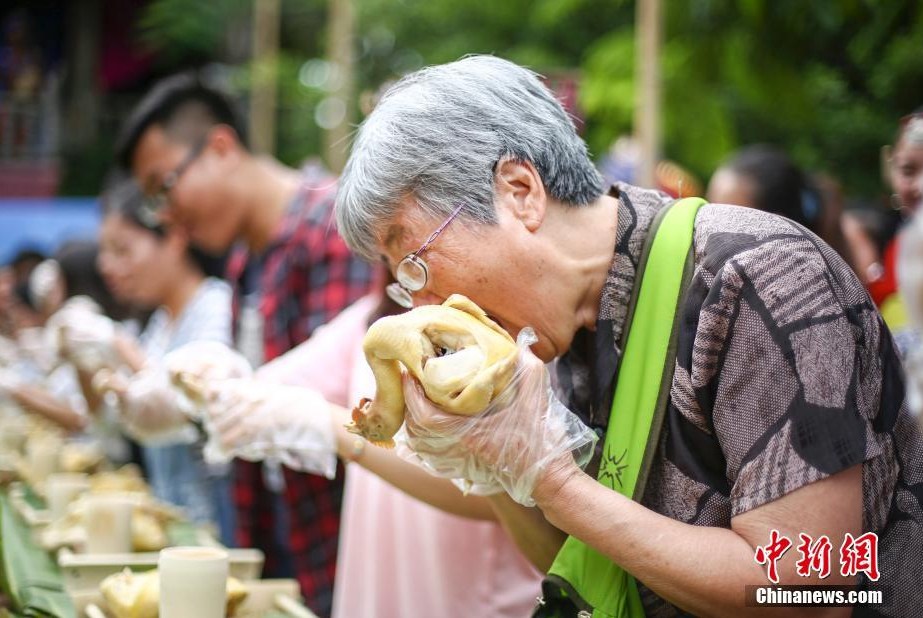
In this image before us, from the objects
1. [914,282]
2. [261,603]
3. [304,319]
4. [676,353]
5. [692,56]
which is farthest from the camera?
[692,56]

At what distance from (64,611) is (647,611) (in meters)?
1.27

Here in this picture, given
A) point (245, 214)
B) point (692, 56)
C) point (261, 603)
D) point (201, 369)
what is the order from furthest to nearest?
point (245, 214) < point (692, 56) < point (201, 369) < point (261, 603)

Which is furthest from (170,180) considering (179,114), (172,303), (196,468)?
(196,468)

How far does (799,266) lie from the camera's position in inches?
69.4

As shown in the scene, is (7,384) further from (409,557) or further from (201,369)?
(409,557)

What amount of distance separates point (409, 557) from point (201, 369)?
2.39 feet

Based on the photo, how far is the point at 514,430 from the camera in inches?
70.2

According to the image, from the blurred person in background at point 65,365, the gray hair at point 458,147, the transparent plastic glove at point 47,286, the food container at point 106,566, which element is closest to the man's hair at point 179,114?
the blurred person in background at point 65,365

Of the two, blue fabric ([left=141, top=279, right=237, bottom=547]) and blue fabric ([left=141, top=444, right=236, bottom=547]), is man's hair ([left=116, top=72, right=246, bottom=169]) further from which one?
blue fabric ([left=141, top=444, right=236, bottom=547])

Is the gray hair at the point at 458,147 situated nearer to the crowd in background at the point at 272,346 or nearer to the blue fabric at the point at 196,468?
the crowd in background at the point at 272,346

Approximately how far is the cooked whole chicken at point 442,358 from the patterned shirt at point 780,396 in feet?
1.10

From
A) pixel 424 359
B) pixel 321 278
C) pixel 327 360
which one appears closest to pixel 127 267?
pixel 321 278

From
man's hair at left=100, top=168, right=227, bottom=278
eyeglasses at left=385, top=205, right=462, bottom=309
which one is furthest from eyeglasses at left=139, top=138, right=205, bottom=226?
eyeglasses at left=385, top=205, right=462, bottom=309

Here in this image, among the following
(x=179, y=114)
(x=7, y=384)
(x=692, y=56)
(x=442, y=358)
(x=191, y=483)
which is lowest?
(x=191, y=483)
